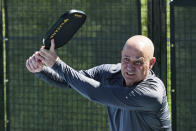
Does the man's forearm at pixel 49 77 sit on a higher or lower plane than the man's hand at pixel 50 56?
lower

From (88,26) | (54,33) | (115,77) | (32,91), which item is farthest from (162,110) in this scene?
(32,91)

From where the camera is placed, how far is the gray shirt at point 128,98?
101 inches

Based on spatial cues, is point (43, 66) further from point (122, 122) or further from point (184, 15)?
point (184, 15)

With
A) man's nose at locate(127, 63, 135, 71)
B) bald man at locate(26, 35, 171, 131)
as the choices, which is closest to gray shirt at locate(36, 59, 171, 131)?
bald man at locate(26, 35, 171, 131)

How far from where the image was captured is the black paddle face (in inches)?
98.3

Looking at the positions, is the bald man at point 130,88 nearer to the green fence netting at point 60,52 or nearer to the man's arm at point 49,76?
the man's arm at point 49,76

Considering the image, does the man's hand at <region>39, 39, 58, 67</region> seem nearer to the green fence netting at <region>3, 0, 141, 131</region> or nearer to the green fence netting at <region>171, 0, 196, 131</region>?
the green fence netting at <region>3, 0, 141, 131</region>

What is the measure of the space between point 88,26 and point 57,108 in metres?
0.96

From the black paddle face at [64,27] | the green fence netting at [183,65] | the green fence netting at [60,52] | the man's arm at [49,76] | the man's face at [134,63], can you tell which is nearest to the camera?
the black paddle face at [64,27]

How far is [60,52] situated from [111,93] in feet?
6.40

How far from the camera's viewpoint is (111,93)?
257 cm

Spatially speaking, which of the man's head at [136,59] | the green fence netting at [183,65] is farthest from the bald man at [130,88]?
the green fence netting at [183,65]

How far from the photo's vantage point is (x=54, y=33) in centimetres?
254

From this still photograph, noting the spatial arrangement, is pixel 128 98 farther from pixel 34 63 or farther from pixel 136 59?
pixel 34 63
